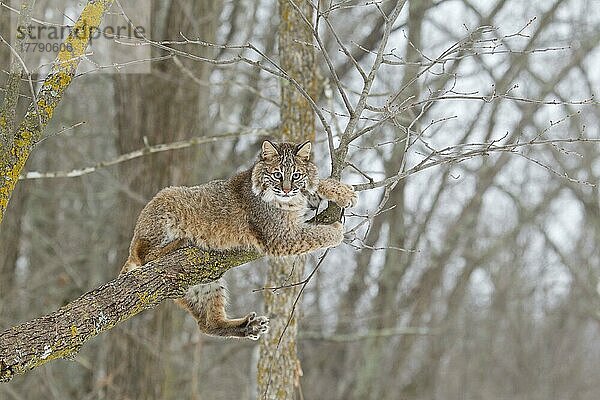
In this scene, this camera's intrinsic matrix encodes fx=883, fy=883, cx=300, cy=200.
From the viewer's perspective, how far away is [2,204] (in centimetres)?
381

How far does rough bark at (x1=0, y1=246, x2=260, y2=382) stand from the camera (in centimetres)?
346

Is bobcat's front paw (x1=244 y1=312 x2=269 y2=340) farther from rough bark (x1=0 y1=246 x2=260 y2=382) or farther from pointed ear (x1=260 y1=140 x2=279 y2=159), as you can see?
pointed ear (x1=260 y1=140 x2=279 y2=159)

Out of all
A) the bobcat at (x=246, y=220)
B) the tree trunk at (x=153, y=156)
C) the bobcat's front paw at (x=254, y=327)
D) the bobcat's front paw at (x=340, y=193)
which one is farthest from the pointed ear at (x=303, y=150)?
the tree trunk at (x=153, y=156)

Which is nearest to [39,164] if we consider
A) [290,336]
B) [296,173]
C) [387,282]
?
[387,282]

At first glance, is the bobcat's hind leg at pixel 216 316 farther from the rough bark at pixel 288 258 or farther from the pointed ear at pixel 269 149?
the rough bark at pixel 288 258

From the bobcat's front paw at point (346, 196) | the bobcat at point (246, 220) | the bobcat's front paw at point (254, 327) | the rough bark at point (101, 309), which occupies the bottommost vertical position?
the bobcat's front paw at point (254, 327)

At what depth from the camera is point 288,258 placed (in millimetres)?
6152

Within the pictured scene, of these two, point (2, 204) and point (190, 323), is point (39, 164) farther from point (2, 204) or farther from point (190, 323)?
point (2, 204)

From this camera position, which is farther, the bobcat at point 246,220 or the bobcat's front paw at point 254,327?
the bobcat's front paw at point 254,327

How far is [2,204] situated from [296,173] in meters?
1.59

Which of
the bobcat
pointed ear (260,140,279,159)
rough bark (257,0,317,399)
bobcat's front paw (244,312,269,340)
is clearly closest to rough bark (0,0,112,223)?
the bobcat

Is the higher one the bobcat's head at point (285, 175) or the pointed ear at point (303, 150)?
the pointed ear at point (303, 150)

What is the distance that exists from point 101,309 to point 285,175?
1399 mm

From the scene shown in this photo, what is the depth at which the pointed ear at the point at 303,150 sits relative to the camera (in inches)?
190
